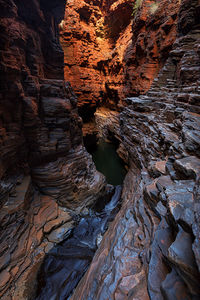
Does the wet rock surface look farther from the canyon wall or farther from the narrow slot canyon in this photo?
the canyon wall

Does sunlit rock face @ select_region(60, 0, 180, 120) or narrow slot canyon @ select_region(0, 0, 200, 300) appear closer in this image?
narrow slot canyon @ select_region(0, 0, 200, 300)

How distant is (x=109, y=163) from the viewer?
1755 centimetres

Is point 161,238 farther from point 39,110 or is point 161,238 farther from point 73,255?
point 39,110

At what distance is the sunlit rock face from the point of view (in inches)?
486

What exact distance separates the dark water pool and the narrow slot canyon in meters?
2.47

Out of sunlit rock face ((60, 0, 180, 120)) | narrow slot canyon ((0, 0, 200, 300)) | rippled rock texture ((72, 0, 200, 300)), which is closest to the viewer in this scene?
Answer: rippled rock texture ((72, 0, 200, 300))

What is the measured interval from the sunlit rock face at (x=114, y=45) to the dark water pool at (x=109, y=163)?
6070 millimetres

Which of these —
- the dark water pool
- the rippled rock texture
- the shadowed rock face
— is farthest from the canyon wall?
the dark water pool

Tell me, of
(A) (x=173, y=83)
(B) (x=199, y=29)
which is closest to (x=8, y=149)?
(A) (x=173, y=83)

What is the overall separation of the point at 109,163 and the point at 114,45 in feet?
63.0

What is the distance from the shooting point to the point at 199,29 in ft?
30.0

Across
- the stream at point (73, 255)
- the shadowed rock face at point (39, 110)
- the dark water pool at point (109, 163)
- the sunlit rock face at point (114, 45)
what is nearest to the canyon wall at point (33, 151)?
the shadowed rock face at point (39, 110)

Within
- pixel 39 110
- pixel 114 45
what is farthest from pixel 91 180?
pixel 114 45

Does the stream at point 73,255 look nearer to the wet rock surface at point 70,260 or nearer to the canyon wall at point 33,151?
the wet rock surface at point 70,260
